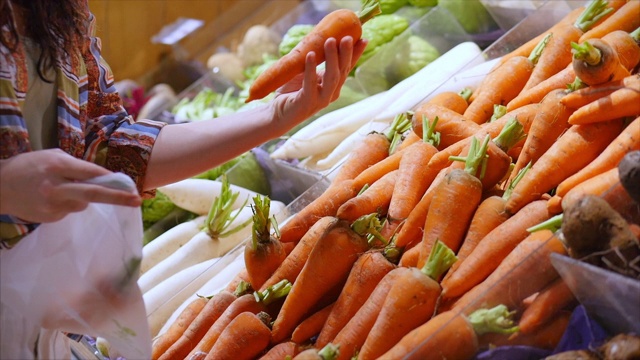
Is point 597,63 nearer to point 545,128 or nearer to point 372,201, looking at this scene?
point 545,128

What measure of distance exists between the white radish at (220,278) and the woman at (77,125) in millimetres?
454

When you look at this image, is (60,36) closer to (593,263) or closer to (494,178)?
(494,178)

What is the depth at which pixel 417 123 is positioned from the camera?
1.94 m

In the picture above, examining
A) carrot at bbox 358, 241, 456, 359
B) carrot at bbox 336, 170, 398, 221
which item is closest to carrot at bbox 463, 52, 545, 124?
→ carrot at bbox 336, 170, 398, 221

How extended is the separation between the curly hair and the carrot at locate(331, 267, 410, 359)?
80cm

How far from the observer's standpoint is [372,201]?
1748 mm

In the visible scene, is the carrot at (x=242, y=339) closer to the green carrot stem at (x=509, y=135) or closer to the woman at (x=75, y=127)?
the woman at (x=75, y=127)

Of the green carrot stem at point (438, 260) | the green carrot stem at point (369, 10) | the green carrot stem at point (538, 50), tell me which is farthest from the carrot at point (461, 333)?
the green carrot stem at point (538, 50)

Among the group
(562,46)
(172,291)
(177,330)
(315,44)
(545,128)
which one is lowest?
(172,291)

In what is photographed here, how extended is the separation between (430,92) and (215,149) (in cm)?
94

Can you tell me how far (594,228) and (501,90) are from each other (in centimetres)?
80

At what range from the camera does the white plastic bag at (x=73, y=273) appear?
1.29 meters

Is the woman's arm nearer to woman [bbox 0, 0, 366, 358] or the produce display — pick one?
woman [bbox 0, 0, 366, 358]

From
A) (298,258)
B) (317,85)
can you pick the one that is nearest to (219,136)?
(317,85)
